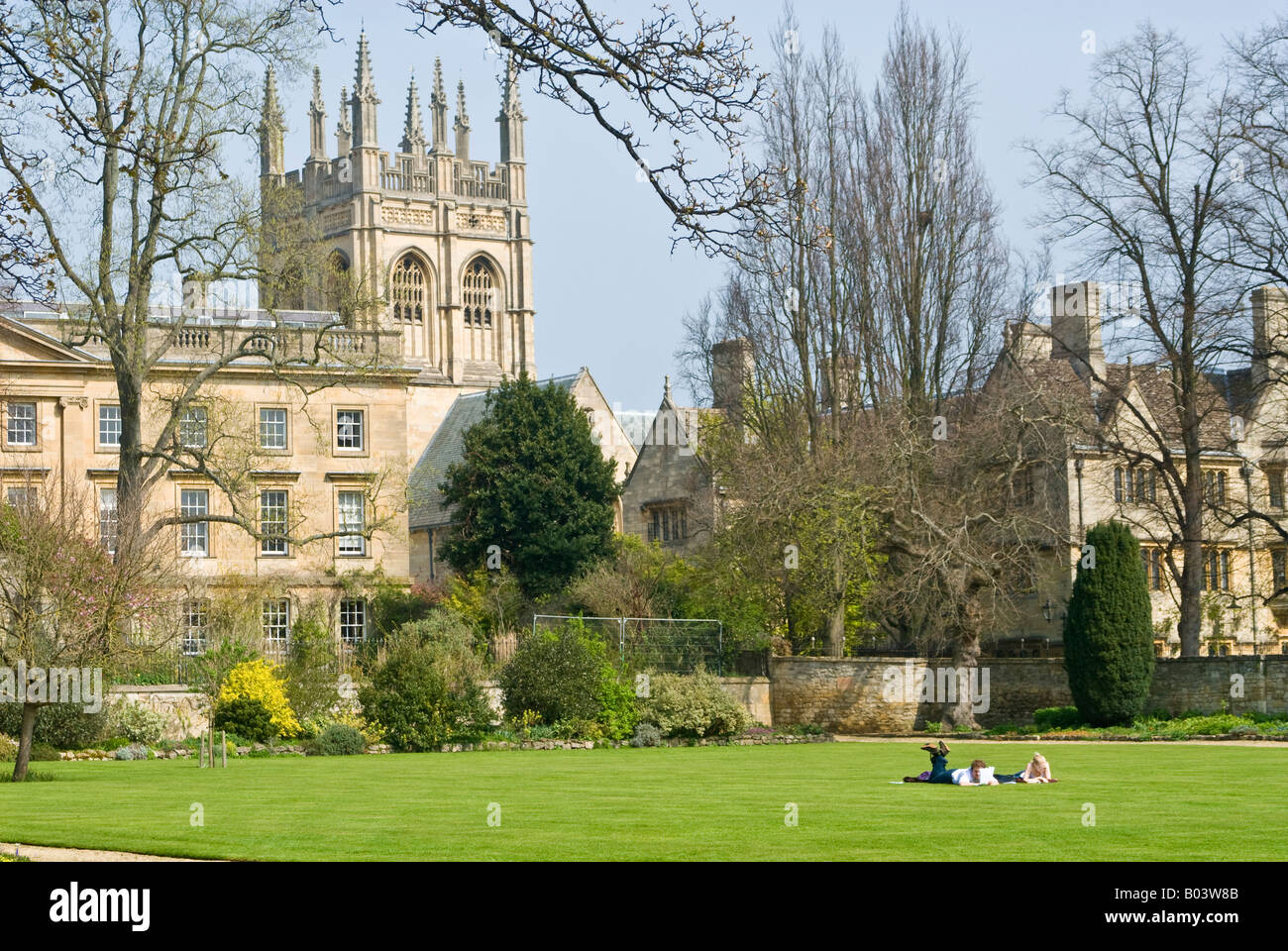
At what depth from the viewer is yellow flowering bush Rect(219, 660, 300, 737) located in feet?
105

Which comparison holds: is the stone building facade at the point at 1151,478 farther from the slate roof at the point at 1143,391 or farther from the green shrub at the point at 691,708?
the green shrub at the point at 691,708

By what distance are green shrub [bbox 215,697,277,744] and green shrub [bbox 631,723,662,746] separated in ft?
25.3

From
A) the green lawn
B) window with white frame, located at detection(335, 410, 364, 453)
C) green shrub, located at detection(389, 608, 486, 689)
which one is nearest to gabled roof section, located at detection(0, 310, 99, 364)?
window with white frame, located at detection(335, 410, 364, 453)

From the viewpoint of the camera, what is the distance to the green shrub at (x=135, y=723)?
31469 mm

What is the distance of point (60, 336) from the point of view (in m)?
48.8

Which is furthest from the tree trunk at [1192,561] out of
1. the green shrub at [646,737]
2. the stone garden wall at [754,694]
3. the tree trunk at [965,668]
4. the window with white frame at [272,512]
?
the window with white frame at [272,512]

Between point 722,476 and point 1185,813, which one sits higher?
point 722,476

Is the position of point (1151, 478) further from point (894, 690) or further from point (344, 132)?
point (344, 132)

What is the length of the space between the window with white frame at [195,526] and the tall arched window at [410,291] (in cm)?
4693

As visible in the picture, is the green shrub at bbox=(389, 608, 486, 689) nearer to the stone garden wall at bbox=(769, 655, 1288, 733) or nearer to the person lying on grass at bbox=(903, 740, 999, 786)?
→ the stone garden wall at bbox=(769, 655, 1288, 733)
